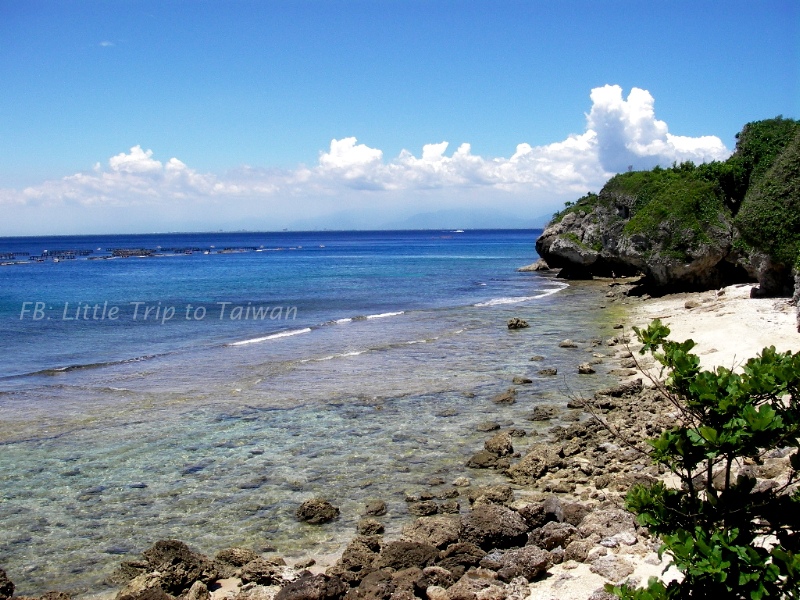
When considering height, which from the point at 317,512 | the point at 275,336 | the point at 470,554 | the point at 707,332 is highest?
the point at 707,332

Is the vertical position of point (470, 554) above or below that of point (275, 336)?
below

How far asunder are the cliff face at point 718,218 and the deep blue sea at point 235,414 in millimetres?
5108

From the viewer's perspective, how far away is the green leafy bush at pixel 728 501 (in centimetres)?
511

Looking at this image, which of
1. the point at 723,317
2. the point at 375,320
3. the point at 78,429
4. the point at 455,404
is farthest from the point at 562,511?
the point at 375,320

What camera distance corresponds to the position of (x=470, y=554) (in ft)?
31.6

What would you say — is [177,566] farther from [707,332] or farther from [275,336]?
[275,336]

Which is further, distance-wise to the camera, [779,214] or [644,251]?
[644,251]

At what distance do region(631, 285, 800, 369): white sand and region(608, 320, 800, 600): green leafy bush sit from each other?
32.5 ft

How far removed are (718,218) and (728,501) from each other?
35927 millimetres

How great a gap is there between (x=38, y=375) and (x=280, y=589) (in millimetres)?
19184

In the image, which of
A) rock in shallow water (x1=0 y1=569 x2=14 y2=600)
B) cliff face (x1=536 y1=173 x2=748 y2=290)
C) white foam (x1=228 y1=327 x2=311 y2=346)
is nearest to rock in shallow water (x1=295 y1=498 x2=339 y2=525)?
rock in shallow water (x1=0 y1=569 x2=14 y2=600)

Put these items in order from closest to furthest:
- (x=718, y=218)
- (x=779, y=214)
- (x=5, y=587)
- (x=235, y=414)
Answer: (x=5, y=587) → (x=235, y=414) → (x=779, y=214) → (x=718, y=218)

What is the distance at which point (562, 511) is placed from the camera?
10789 mm

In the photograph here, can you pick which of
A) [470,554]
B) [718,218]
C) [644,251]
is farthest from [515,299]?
[470,554]
